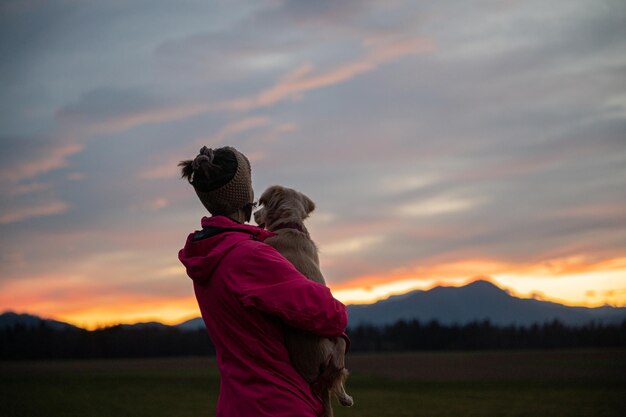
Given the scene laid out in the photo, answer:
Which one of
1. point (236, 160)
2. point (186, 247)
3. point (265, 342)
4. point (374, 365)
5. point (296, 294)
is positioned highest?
point (236, 160)

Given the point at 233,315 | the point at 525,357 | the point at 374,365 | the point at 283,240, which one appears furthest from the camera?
the point at 525,357

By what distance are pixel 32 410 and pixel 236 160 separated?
2528 cm

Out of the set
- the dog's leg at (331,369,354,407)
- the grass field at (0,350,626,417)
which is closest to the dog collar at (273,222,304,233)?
the dog's leg at (331,369,354,407)

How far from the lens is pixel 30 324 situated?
280 ft

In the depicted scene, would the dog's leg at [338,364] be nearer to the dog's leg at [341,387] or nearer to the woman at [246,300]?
the dog's leg at [341,387]

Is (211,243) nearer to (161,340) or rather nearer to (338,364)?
(338,364)

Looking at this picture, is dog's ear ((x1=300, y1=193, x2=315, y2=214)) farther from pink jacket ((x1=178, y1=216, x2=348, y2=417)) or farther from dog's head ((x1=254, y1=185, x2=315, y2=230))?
pink jacket ((x1=178, y1=216, x2=348, y2=417))

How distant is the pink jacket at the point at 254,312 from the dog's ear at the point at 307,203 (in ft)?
3.29

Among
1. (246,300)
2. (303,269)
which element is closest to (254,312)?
(246,300)

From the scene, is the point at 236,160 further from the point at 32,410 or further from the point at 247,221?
the point at 32,410

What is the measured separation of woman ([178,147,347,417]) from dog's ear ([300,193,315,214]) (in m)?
0.93

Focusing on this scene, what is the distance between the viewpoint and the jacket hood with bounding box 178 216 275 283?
2.69 meters

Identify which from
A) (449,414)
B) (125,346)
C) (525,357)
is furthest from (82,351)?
(449,414)

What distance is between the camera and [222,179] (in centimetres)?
282
